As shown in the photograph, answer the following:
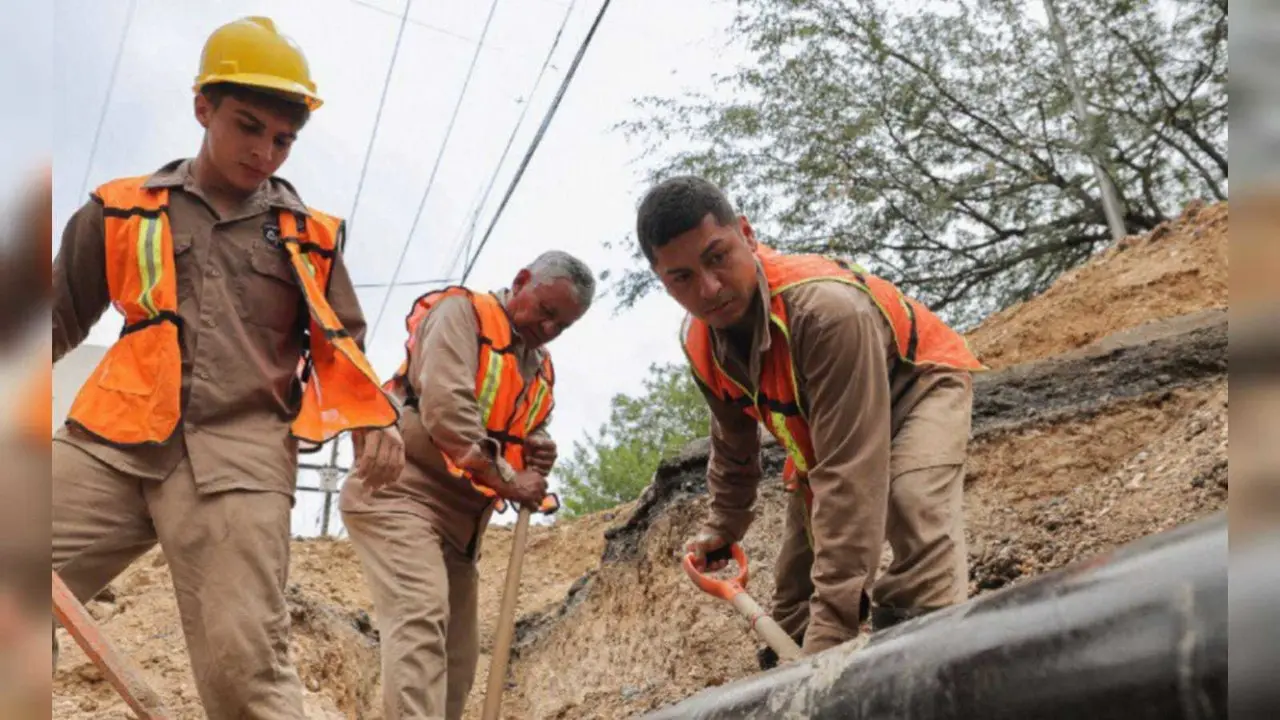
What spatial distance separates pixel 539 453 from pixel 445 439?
29.4 inches

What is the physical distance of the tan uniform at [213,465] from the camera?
10.4 feet

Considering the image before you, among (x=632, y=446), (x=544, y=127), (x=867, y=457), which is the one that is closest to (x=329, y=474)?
(x=632, y=446)

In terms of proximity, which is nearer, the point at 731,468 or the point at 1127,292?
the point at 731,468

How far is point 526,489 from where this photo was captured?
4.91 metres

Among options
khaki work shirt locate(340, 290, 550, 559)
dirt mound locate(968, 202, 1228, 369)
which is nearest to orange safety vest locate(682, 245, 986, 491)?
khaki work shirt locate(340, 290, 550, 559)

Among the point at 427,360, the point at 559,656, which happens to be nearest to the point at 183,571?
the point at 427,360

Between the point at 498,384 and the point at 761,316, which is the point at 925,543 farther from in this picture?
the point at 498,384

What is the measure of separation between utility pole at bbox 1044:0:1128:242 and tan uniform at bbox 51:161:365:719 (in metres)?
9.78

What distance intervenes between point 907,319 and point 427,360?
2001 mm

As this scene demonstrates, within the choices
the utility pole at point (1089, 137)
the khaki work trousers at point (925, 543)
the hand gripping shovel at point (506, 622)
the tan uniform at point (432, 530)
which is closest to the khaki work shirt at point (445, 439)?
the tan uniform at point (432, 530)

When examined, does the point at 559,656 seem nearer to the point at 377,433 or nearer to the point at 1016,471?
the point at 1016,471

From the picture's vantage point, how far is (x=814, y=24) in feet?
43.0

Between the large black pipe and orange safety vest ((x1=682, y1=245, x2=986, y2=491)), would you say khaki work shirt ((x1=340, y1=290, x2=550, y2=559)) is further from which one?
the large black pipe

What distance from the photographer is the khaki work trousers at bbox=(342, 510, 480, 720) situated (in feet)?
13.9
